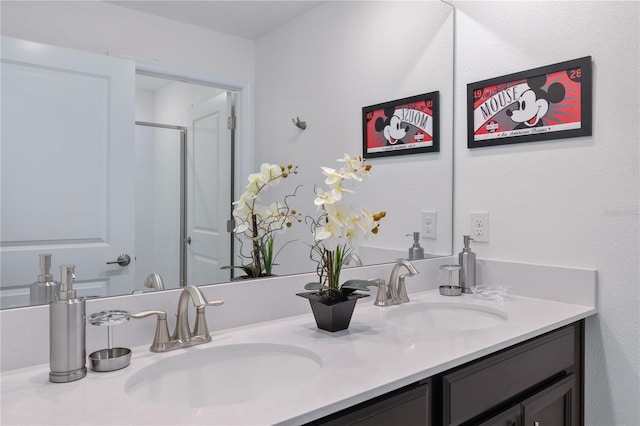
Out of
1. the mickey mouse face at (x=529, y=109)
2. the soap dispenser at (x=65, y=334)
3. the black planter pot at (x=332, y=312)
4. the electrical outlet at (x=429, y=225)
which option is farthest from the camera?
the electrical outlet at (x=429, y=225)

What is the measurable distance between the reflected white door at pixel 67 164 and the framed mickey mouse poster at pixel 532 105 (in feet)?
4.25

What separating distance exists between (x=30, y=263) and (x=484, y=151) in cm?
155

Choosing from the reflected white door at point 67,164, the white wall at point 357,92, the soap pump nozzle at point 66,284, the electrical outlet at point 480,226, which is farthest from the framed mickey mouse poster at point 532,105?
the soap pump nozzle at point 66,284

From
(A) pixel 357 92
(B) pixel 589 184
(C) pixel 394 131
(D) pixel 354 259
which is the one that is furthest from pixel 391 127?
(B) pixel 589 184

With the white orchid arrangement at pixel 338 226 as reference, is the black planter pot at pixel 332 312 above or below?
below

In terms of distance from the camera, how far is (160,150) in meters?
1.09

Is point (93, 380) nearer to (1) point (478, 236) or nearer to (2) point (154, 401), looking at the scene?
(2) point (154, 401)

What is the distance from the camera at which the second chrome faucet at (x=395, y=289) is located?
1.52 m

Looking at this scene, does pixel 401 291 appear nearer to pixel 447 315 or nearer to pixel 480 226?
pixel 447 315

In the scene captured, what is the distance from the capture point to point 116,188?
106cm

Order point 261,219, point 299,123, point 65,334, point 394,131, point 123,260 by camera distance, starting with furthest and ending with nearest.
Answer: point 394,131 < point 299,123 < point 261,219 < point 123,260 < point 65,334

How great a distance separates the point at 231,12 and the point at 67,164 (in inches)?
24.2

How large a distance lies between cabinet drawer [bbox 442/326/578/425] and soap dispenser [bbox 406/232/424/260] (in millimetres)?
591

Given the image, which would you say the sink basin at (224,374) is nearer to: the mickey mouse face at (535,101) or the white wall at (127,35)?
the white wall at (127,35)
